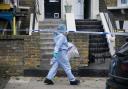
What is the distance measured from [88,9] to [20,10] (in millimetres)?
3533

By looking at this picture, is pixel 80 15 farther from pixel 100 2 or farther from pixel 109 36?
pixel 109 36

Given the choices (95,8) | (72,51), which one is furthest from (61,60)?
(95,8)

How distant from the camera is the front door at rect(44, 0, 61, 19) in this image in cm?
2164

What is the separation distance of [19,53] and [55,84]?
190cm

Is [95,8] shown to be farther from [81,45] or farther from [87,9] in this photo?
[81,45]

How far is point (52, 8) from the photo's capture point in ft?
71.3

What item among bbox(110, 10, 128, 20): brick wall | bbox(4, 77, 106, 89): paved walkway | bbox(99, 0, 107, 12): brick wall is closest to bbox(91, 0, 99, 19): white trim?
bbox(99, 0, 107, 12): brick wall

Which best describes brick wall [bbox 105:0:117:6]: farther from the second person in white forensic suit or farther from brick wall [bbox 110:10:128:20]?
the second person in white forensic suit

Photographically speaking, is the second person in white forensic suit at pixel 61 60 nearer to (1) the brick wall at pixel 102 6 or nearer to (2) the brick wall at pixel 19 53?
(2) the brick wall at pixel 19 53

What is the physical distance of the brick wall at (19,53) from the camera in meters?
14.6

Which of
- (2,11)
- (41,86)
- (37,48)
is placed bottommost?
(41,86)

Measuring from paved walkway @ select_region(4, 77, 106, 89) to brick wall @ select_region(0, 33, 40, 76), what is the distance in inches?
19.3

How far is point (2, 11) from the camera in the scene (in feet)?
54.2

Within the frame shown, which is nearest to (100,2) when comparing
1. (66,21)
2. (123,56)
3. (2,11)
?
(66,21)
